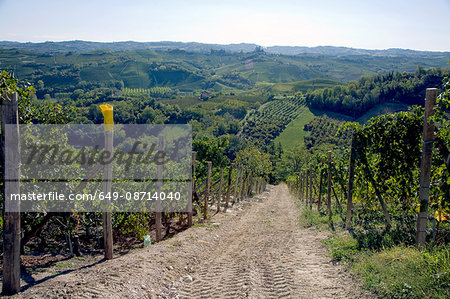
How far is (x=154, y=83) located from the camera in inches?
7279

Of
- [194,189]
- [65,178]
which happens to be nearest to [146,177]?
[194,189]

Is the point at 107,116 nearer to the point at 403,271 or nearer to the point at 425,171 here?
the point at 403,271

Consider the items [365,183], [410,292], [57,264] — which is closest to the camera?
[410,292]

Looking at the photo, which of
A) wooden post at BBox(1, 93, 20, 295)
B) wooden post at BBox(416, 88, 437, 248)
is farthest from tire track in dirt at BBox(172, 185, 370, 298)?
wooden post at BBox(1, 93, 20, 295)

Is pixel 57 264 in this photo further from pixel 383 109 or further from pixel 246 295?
pixel 383 109

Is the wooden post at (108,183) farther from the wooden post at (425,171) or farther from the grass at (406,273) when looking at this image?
the wooden post at (425,171)

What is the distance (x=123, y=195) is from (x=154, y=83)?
18728cm

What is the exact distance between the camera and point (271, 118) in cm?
10669

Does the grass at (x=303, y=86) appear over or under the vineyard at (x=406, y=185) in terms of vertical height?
over

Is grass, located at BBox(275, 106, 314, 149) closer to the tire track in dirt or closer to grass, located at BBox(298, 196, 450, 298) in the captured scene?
the tire track in dirt

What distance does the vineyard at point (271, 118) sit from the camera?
93.2 meters

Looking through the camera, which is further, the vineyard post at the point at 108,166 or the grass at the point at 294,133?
the grass at the point at 294,133

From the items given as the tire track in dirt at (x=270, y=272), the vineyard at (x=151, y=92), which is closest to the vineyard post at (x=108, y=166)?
the tire track in dirt at (x=270, y=272)

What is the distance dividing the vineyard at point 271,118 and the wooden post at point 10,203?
84272 mm
